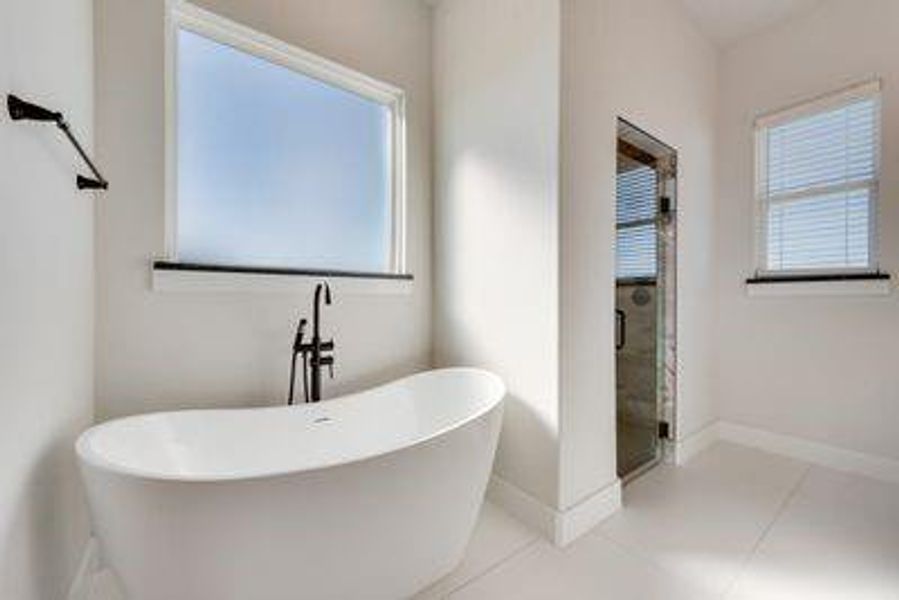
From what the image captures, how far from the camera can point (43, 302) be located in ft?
3.41

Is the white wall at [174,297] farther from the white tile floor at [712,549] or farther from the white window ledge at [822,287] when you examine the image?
the white window ledge at [822,287]

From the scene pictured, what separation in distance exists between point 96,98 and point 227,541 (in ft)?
5.26

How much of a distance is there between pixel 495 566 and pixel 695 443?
5.91 ft

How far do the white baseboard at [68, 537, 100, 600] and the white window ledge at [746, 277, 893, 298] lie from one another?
3652mm

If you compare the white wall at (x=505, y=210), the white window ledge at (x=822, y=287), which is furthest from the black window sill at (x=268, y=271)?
the white window ledge at (x=822, y=287)

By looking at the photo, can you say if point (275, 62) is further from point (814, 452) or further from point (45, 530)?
point (814, 452)

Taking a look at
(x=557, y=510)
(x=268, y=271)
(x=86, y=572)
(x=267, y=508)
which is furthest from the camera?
(x=268, y=271)

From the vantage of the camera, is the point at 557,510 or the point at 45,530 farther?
the point at 557,510

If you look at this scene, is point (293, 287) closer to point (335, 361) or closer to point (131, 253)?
point (335, 361)

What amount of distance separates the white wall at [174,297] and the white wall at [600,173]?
102cm

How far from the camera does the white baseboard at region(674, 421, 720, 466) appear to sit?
8.15ft

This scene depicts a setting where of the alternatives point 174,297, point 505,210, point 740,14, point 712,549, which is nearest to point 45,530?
point 174,297

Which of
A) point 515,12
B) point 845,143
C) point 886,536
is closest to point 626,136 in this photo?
point 515,12

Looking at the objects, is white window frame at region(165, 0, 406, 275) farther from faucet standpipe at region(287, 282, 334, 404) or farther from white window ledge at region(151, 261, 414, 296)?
faucet standpipe at region(287, 282, 334, 404)
